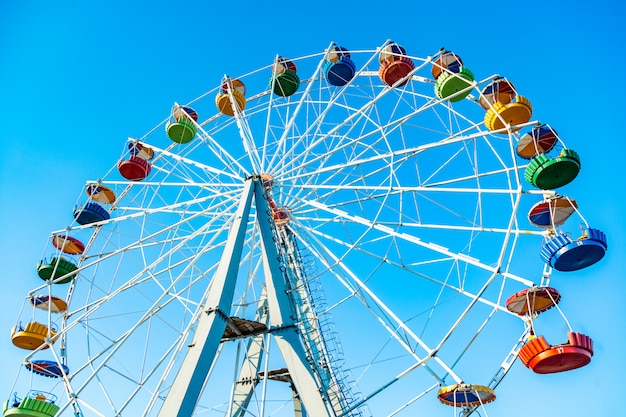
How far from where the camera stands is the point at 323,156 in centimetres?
1485

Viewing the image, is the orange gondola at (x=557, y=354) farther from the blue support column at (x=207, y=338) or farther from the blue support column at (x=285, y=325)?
the blue support column at (x=207, y=338)

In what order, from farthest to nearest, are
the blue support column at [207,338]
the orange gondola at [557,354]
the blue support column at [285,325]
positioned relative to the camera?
the blue support column at [285,325] → the orange gondola at [557,354] → the blue support column at [207,338]

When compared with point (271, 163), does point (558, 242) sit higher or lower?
lower

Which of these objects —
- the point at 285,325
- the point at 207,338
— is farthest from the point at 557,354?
the point at 207,338

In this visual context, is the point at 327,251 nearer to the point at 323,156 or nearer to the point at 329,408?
the point at 323,156

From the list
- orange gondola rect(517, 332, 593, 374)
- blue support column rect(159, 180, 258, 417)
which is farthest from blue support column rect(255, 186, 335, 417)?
orange gondola rect(517, 332, 593, 374)

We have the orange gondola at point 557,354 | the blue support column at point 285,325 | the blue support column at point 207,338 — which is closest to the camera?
the blue support column at point 207,338

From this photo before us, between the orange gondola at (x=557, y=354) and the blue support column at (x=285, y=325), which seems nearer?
the orange gondola at (x=557, y=354)

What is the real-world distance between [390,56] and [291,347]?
30.8 ft

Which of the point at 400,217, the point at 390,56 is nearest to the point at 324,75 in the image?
the point at 390,56

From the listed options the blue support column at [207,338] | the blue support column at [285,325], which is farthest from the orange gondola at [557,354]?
the blue support column at [207,338]

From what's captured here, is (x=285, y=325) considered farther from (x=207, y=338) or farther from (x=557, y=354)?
(x=557, y=354)

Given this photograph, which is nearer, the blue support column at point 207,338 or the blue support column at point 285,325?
the blue support column at point 207,338

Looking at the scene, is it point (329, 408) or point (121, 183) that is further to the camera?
point (121, 183)
